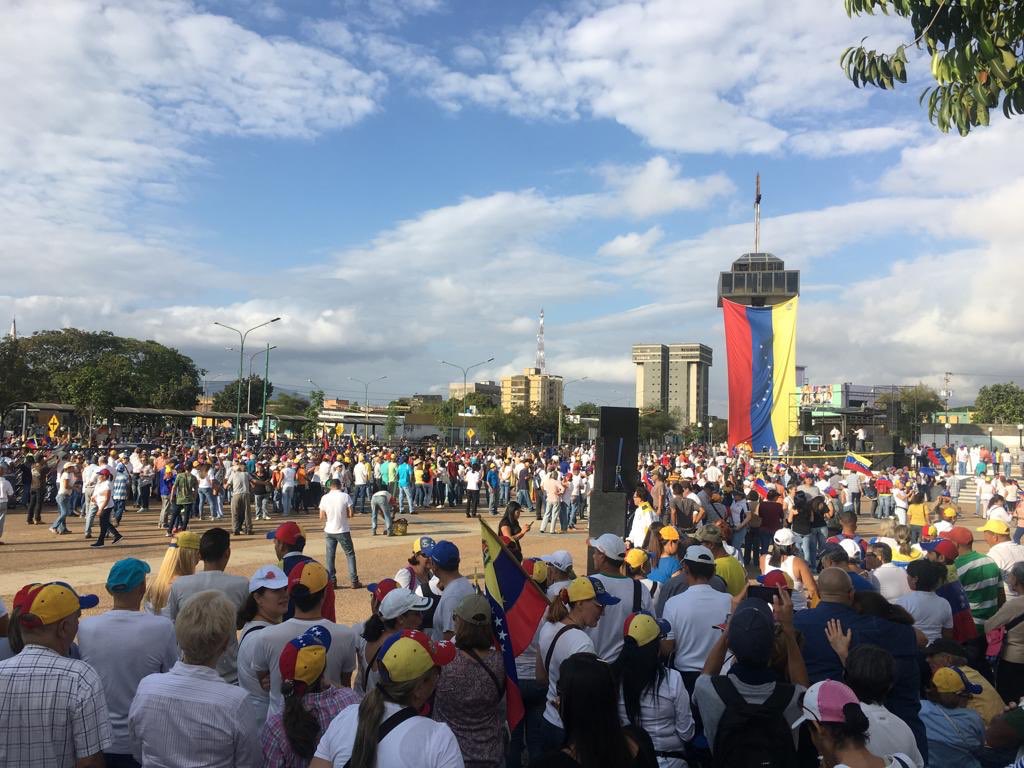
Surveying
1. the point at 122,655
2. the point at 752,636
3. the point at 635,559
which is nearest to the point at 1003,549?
the point at 635,559

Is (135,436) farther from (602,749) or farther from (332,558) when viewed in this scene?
(602,749)

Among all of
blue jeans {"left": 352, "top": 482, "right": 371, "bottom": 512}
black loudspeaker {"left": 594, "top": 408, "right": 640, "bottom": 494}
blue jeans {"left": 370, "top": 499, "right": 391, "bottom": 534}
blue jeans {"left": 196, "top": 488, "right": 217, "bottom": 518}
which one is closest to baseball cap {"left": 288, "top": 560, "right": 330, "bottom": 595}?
black loudspeaker {"left": 594, "top": 408, "right": 640, "bottom": 494}

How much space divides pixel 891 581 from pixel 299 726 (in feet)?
18.8

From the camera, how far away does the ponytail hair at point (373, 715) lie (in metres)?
2.66

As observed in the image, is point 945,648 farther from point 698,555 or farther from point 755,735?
point 755,735

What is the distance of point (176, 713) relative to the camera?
310cm

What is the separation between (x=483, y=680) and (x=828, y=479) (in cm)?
2019

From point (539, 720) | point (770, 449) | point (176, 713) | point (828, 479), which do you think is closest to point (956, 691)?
point (539, 720)

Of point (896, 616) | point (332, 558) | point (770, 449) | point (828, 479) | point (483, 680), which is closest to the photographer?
point (483, 680)

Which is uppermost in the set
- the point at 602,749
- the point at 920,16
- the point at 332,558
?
the point at 920,16

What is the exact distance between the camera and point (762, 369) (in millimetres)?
39438

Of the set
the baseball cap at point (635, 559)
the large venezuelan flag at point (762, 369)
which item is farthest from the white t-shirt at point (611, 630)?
the large venezuelan flag at point (762, 369)

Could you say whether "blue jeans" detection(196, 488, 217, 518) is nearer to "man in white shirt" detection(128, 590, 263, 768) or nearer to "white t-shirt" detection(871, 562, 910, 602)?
"white t-shirt" detection(871, 562, 910, 602)

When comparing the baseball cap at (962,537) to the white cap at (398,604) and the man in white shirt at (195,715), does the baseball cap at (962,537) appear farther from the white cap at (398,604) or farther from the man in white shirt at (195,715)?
the man in white shirt at (195,715)
